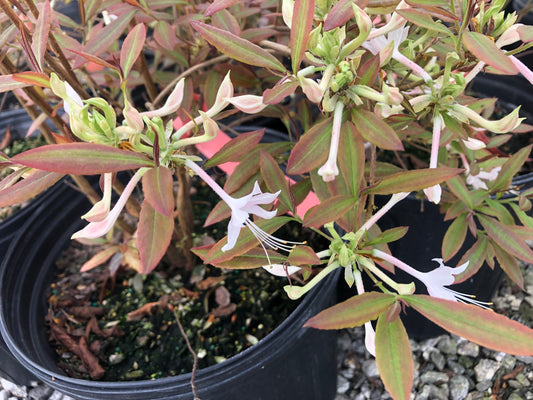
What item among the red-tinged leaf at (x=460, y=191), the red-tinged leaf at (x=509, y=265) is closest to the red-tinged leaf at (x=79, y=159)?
the red-tinged leaf at (x=460, y=191)

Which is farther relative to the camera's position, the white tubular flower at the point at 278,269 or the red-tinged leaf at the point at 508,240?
the red-tinged leaf at the point at 508,240

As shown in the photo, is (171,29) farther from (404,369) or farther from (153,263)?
(404,369)

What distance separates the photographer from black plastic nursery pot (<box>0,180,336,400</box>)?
2.45 feet

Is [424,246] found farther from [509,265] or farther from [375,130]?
[375,130]

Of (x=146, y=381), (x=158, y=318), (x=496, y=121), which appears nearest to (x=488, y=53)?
(x=496, y=121)

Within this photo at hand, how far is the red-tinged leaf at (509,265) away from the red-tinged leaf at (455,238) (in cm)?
6

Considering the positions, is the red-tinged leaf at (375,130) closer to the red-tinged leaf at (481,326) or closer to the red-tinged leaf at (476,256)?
the red-tinged leaf at (481,326)

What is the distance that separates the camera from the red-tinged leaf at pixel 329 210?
58cm

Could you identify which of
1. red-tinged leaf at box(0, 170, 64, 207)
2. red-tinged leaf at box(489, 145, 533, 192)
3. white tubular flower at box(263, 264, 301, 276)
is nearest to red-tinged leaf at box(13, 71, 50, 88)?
red-tinged leaf at box(0, 170, 64, 207)

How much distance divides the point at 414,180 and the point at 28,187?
1.49 ft

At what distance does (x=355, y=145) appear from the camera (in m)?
0.56

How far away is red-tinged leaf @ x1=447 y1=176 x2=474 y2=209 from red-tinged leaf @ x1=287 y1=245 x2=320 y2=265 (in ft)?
1.21

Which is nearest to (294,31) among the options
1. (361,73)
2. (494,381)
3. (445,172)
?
(361,73)

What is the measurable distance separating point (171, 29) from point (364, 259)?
504mm
